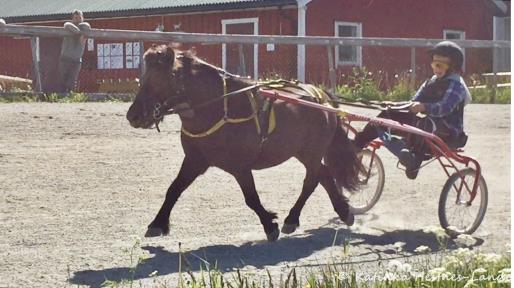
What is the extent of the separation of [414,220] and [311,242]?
1.36 meters

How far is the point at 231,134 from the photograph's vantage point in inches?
248

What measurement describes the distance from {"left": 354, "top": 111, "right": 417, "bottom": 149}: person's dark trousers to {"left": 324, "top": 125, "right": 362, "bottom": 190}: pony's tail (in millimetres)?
403

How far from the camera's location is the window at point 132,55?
10875 millimetres

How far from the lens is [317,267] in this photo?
5848 millimetres

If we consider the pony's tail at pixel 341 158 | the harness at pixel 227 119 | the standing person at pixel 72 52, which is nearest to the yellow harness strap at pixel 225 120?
the harness at pixel 227 119

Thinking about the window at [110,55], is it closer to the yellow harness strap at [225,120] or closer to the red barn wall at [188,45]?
the red barn wall at [188,45]

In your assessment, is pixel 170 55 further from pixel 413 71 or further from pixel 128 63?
pixel 413 71

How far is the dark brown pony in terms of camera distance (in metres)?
5.95

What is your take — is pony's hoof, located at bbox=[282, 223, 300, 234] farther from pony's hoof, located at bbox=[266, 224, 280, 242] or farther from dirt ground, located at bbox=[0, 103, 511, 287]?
pony's hoof, located at bbox=[266, 224, 280, 242]

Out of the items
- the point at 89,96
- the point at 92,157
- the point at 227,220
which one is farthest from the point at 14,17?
the point at 227,220

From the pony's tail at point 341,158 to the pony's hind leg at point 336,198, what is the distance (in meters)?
0.04

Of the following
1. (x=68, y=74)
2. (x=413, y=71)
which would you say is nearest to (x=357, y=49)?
(x=413, y=71)

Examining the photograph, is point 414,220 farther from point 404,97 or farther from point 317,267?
point 404,97

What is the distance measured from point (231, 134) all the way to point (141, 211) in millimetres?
1169
